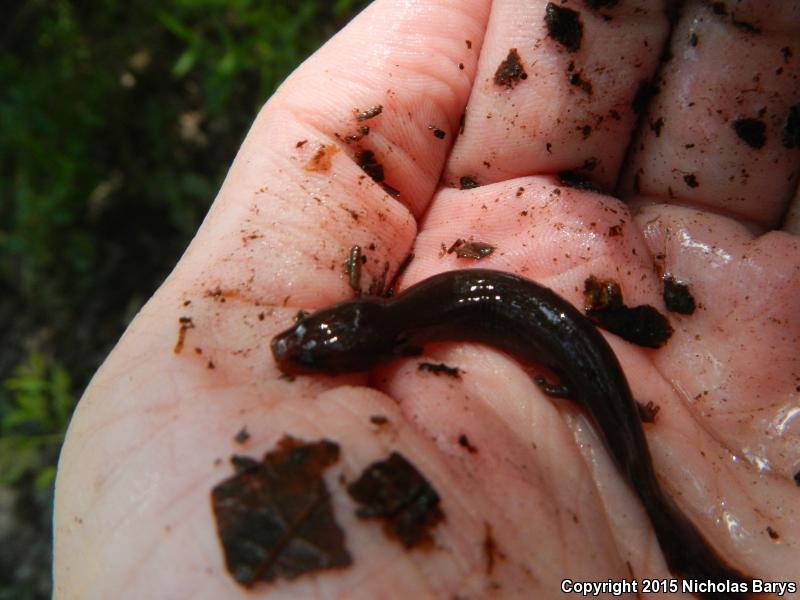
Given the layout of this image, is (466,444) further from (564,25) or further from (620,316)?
(564,25)

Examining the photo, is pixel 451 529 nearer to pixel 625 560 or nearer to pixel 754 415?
pixel 625 560

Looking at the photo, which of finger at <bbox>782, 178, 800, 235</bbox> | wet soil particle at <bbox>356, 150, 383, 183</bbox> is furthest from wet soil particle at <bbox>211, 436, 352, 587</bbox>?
finger at <bbox>782, 178, 800, 235</bbox>

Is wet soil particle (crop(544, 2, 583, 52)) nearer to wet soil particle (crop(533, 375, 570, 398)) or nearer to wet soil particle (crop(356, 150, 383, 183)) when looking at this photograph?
wet soil particle (crop(356, 150, 383, 183))

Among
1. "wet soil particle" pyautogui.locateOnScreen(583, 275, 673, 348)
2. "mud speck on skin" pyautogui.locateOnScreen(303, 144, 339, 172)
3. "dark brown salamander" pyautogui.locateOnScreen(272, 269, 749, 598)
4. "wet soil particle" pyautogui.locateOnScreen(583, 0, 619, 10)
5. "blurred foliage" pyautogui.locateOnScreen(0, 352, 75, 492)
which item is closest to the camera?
"dark brown salamander" pyautogui.locateOnScreen(272, 269, 749, 598)

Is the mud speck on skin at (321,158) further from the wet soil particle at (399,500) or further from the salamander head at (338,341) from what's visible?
the wet soil particle at (399,500)

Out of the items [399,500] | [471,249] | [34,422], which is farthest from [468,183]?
[34,422]

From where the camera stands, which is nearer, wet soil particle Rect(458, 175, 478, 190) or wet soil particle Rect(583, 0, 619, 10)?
wet soil particle Rect(583, 0, 619, 10)

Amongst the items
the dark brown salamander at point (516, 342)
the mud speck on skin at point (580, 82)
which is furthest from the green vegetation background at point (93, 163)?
the dark brown salamander at point (516, 342)

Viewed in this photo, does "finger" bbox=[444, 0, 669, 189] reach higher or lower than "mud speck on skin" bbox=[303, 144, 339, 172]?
higher
